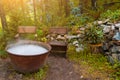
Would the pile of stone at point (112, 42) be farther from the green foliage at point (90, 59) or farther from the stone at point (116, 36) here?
the green foliage at point (90, 59)

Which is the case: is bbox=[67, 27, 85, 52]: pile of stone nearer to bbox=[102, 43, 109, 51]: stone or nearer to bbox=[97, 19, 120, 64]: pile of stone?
bbox=[102, 43, 109, 51]: stone

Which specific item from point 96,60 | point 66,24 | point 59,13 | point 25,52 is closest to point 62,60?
point 96,60

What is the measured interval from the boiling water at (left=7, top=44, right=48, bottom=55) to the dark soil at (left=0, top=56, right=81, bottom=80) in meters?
0.79

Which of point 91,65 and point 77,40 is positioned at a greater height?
point 77,40

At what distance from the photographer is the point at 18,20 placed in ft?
34.4

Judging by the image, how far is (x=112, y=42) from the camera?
8.18m

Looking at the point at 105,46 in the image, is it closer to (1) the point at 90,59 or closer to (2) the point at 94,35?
(2) the point at 94,35

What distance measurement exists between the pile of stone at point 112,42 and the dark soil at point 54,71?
65.6 inches

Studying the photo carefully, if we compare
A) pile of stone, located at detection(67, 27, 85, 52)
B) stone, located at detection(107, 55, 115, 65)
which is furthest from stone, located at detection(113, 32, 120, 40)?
pile of stone, located at detection(67, 27, 85, 52)

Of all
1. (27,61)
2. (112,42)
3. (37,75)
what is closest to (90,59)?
(112,42)

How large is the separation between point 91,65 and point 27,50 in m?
2.79

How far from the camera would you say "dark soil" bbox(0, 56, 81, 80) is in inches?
282

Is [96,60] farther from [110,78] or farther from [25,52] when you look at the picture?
[25,52]

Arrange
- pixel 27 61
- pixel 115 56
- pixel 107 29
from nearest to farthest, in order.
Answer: pixel 27 61 → pixel 115 56 → pixel 107 29
